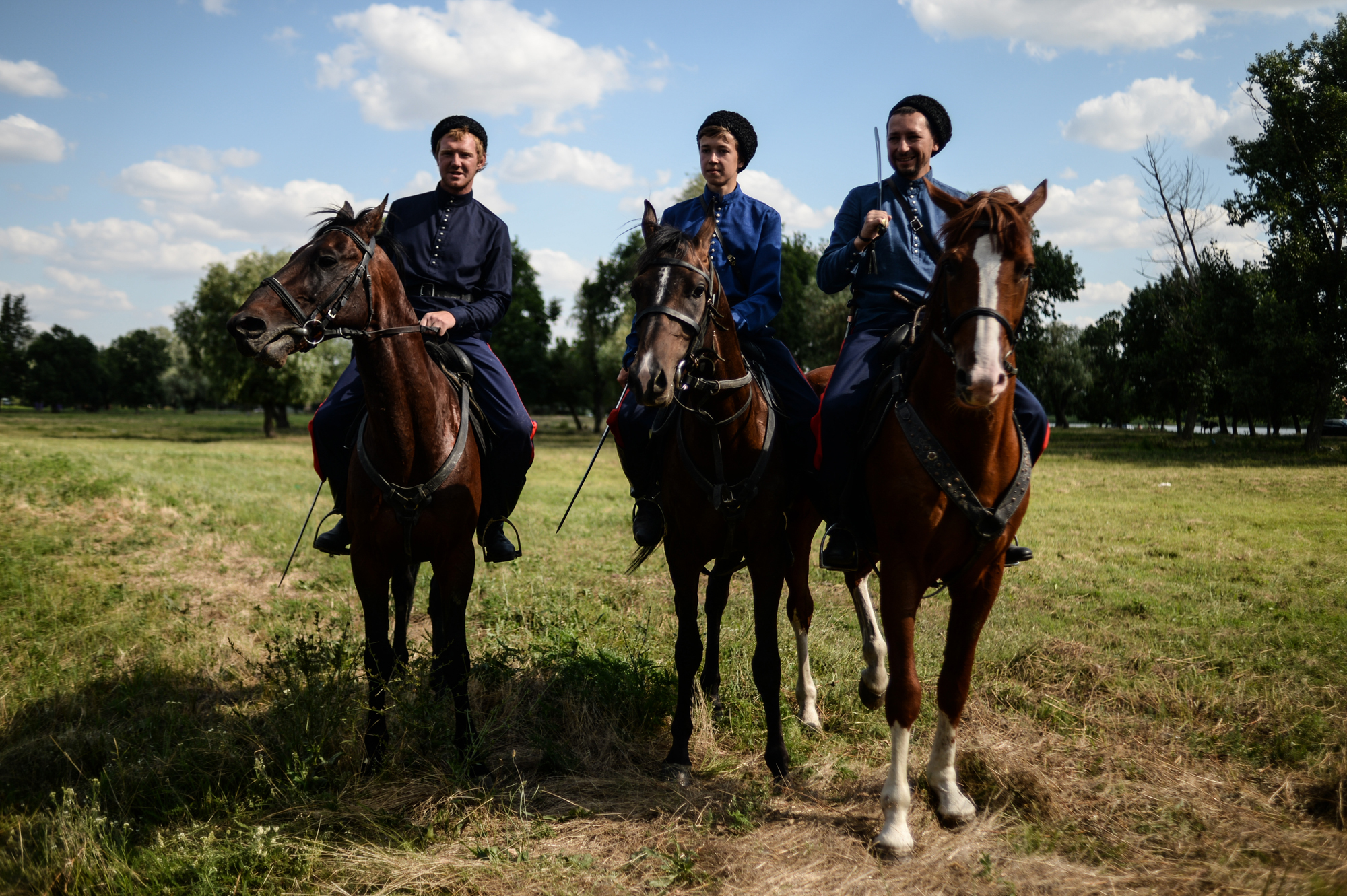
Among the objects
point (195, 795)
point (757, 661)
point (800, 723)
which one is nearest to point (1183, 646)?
point (800, 723)

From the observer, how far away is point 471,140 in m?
5.42

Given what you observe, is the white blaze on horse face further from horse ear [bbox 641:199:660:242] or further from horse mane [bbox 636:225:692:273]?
horse ear [bbox 641:199:660:242]

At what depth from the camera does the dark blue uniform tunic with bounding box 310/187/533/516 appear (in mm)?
5238

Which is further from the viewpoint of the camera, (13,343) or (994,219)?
(13,343)

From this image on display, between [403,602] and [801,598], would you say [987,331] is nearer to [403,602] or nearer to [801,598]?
[801,598]

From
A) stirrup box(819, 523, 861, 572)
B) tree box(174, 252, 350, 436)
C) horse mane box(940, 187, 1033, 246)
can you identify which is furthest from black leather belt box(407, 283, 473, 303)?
tree box(174, 252, 350, 436)

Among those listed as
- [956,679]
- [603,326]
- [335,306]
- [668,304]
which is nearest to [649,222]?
[668,304]

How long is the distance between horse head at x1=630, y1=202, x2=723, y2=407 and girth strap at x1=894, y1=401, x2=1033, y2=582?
3.94 feet

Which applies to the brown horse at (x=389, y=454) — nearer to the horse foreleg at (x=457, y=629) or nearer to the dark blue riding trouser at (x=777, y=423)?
the horse foreleg at (x=457, y=629)

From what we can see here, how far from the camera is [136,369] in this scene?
356 ft

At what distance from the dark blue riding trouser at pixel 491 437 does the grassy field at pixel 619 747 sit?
114cm

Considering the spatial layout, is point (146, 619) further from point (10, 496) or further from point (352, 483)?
point (10, 496)

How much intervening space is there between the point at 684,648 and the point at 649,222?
8.36ft

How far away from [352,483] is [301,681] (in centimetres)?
169
